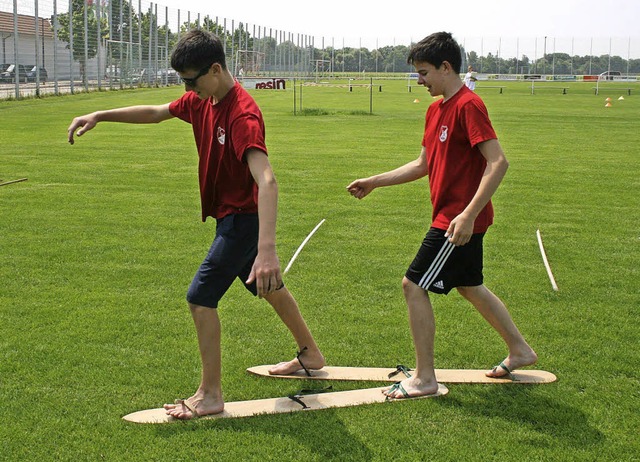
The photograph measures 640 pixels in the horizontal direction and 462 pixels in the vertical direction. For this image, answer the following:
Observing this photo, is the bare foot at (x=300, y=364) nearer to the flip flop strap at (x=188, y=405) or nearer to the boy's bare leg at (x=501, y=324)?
the flip flop strap at (x=188, y=405)

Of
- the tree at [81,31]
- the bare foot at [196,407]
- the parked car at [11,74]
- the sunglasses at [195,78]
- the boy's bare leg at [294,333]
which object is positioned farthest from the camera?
the tree at [81,31]

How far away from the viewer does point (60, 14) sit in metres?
39.8

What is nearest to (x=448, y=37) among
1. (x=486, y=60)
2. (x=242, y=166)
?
(x=242, y=166)

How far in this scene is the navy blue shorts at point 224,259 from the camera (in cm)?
409

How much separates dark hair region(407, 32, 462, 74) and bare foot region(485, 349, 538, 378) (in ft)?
5.66

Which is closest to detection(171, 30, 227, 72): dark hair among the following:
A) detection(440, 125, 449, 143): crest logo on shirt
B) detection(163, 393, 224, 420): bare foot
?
detection(440, 125, 449, 143): crest logo on shirt

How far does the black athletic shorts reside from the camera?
438cm

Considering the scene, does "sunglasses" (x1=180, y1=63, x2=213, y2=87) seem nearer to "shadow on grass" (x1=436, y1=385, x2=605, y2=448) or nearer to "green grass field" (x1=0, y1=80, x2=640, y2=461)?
"green grass field" (x1=0, y1=80, x2=640, y2=461)

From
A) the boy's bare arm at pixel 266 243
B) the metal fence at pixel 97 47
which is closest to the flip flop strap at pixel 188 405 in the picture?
the boy's bare arm at pixel 266 243

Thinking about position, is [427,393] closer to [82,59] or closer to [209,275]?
[209,275]

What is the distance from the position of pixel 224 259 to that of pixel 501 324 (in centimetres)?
173

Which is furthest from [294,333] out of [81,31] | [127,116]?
[81,31]

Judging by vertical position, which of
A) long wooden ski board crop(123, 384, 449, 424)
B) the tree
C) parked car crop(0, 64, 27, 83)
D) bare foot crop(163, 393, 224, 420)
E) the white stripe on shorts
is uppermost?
the tree

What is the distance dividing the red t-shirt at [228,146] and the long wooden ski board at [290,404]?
1.06 metres
